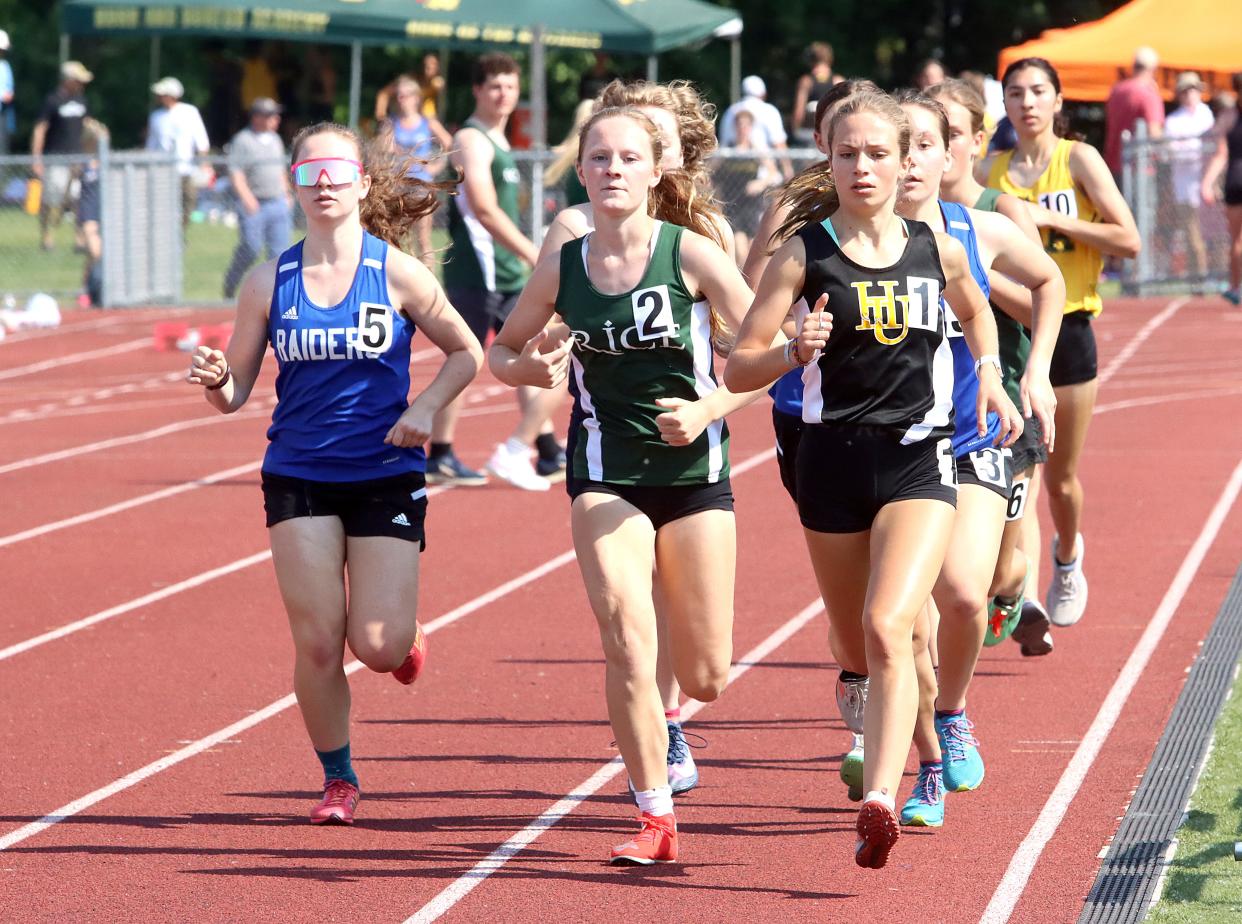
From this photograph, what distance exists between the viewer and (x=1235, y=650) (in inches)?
313

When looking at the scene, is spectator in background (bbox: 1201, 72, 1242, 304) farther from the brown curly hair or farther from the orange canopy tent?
the brown curly hair

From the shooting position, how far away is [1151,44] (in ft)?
82.7

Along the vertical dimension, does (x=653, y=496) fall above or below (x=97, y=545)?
above

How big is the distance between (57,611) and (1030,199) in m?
4.42

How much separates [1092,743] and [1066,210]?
6.97 feet

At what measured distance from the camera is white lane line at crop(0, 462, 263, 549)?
11.0m

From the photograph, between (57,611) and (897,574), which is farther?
(57,611)

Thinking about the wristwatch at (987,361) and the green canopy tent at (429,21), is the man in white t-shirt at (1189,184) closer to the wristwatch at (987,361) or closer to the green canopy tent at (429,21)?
the green canopy tent at (429,21)

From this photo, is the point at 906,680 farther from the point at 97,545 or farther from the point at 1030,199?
the point at 97,545

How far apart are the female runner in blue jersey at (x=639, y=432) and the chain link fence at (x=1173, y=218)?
54.1 ft

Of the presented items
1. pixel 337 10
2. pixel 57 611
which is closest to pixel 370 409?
pixel 57 611

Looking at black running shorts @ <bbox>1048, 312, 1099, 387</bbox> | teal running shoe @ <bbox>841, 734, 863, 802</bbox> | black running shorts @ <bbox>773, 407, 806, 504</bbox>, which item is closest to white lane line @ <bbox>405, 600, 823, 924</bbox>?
teal running shoe @ <bbox>841, 734, 863, 802</bbox>

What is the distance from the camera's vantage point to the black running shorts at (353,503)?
236 inches

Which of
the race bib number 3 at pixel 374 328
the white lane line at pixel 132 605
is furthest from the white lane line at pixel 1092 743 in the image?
the white lane line at pixel 132 605
